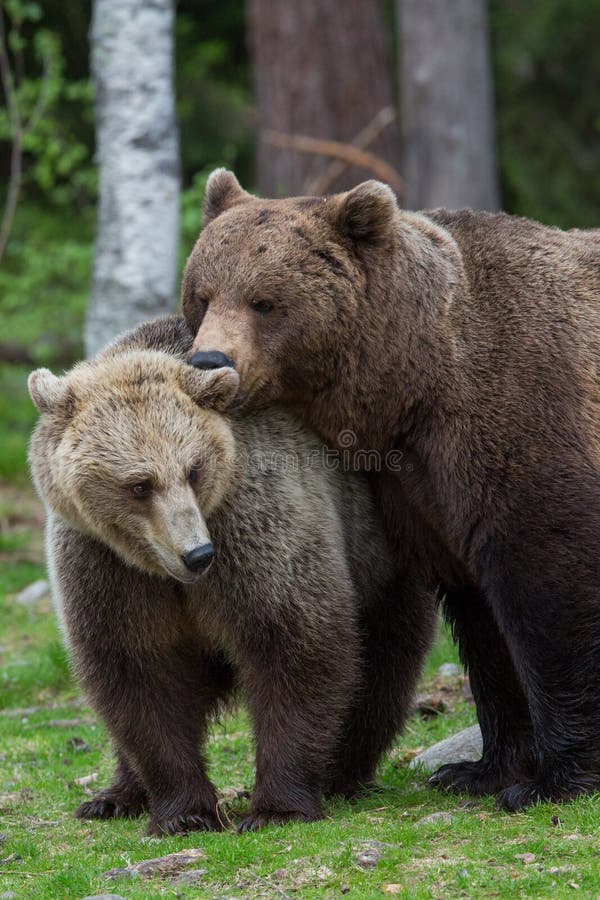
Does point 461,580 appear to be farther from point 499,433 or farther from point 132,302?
point 132,302

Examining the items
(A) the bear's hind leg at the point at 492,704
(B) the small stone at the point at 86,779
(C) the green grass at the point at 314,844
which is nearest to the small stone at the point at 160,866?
(C) the green grass at the point at 314,844

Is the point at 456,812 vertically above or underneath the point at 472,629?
underneath

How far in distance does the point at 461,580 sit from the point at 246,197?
221cm

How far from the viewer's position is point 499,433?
635 cm

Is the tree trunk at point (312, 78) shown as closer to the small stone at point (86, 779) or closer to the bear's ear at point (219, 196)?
the bear's ear at point (219, 196)

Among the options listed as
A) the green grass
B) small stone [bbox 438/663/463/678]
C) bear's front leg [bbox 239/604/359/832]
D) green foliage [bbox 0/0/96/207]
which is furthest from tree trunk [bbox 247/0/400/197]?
bear's front leg [bbox 239/604/359/832]

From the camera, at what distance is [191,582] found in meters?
5.94

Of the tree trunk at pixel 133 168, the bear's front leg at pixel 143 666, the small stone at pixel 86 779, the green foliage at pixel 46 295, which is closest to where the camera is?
the bear's front leg at pixel 143 666

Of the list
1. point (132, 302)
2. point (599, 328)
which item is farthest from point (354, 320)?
point (132, 302)

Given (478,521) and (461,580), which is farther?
(461,580)

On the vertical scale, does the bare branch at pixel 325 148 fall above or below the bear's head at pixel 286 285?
above

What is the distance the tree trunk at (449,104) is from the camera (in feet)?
55.0

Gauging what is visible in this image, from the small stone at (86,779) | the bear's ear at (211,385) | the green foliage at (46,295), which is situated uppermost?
the green foliage at (46,295)

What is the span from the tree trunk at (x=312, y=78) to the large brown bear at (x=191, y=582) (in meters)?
9.66
